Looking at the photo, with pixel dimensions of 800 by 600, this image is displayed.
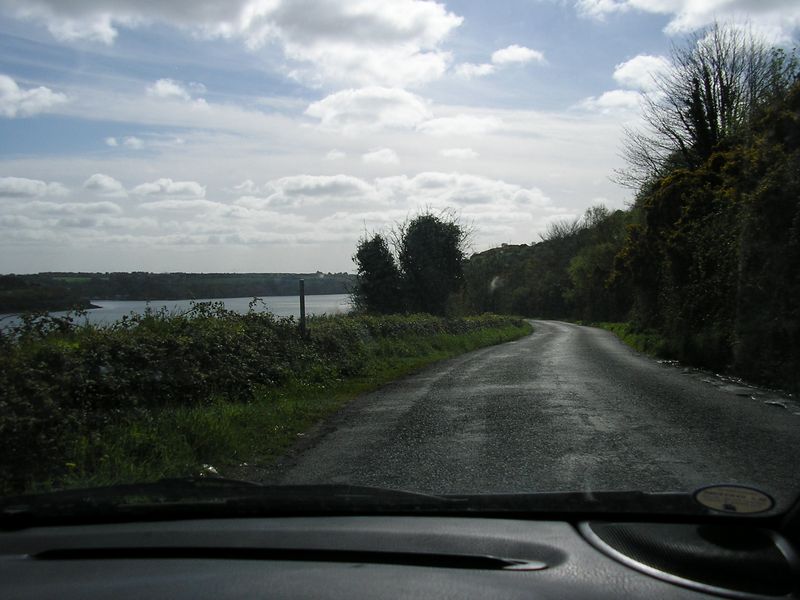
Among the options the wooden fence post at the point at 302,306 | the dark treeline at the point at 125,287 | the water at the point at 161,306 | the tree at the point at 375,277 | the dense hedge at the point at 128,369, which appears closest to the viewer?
the dense hedge at the point at 128,369

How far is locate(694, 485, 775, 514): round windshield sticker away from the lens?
263 centimetres

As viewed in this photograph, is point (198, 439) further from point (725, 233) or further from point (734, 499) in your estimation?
point (725, 233)

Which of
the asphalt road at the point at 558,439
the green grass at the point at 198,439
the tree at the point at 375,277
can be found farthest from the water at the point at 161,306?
the tree at the point at 375,277

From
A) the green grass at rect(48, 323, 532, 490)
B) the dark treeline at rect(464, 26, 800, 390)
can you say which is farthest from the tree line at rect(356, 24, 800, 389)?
the green grass at rect(48, 323, 532, 490)

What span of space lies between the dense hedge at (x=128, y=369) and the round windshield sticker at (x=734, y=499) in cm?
542

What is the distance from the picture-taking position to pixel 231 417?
29.4ft

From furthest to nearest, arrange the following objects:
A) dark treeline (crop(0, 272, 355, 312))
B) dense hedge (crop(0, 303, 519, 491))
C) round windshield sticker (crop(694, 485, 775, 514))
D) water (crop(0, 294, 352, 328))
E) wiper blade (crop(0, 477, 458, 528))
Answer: water (crop(0, 294, 352, 328))
dark treeline (crop(0, 272, 355, 312))
dense hedge (crop(0, 303, 519, 491))
wiper blade (crop(0, 477, 458, 528))
round windshield sticker (crop(694, 485, 775, 514))

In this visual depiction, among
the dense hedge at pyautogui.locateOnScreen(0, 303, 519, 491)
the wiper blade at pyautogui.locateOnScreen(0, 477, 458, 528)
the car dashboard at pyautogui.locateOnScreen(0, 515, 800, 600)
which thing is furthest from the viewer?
the dense hedge at pyautogui.locateOnScreen(0, 303, 519, 491)

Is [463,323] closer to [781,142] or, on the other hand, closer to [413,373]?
[413,373]

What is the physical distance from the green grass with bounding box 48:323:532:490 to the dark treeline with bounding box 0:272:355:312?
93.1 inches

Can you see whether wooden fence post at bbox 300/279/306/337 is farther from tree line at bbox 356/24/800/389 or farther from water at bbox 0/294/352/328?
tree line at bbox 356/24/800/389

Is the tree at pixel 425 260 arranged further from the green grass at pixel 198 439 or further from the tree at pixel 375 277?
the green grass at pixel 198 439

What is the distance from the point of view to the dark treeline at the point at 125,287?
8.97 meters

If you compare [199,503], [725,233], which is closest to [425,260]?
[725,233]
